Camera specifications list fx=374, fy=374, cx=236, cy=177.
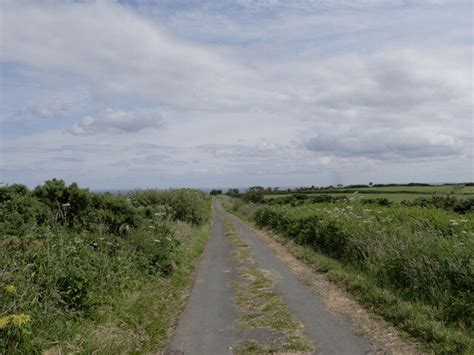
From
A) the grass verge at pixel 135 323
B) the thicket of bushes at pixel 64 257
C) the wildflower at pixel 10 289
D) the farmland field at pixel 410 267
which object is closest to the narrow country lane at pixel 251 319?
the grass verge at pixel 135 323

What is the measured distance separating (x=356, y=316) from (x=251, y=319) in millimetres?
1891

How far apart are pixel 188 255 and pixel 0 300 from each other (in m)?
8.76

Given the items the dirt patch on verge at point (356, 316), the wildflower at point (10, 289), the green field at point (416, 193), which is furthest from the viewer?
the green field at point (416, 193)

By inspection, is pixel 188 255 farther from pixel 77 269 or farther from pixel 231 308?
pixel 77 269

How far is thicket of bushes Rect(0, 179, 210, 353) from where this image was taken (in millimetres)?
4863

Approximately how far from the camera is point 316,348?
542 cm

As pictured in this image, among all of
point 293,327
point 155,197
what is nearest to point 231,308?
point 293,327

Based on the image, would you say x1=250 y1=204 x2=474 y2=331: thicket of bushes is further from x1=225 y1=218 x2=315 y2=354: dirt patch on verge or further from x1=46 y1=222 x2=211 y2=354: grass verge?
x1=46 y1=222 x2=211 y2=354: grass verge

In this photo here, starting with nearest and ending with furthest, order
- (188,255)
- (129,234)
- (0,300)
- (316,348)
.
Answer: (0,300) < (316,348) < (129,234) < (188,255)

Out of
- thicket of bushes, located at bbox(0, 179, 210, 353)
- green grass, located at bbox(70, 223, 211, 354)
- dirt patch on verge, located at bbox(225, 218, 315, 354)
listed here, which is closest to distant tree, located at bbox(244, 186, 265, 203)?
thicket of bushes, located at bbox(0, 179, 210, 353)

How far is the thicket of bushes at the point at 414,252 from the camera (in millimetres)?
6574

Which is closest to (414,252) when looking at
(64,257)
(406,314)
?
(406,314)

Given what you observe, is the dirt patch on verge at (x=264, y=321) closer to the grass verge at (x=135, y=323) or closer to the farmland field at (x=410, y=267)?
the grass verge at (x=135, y=323)

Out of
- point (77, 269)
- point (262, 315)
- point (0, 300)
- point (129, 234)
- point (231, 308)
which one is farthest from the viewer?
point (129, 234)
